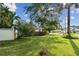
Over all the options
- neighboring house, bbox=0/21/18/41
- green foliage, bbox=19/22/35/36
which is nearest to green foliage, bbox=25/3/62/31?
green foliage, bbox=19/22/35/36

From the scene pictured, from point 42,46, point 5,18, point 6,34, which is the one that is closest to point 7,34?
point 6,34

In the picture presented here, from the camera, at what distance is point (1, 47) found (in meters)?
1.67

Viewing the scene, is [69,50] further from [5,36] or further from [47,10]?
[5,36]

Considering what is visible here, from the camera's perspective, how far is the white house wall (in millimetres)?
1686

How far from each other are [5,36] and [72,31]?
1.91ft

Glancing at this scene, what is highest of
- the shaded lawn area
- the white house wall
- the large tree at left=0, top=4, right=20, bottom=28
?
the large tree at left=0, top=4, right=20, bottom=28

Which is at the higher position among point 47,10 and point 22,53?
point 47,10

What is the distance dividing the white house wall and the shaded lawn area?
0.04 metres

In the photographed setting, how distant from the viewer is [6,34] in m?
1.70

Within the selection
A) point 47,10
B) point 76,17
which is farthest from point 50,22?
point 76,17

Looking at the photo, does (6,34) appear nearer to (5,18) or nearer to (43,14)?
(5,18)

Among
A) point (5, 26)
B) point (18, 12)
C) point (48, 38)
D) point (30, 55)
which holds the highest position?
point (18, 12)

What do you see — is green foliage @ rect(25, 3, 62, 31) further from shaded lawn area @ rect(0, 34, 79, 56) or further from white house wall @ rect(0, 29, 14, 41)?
white house wall @ rect(0, 29, 14, 41)

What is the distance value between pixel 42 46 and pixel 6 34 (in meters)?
0.33
